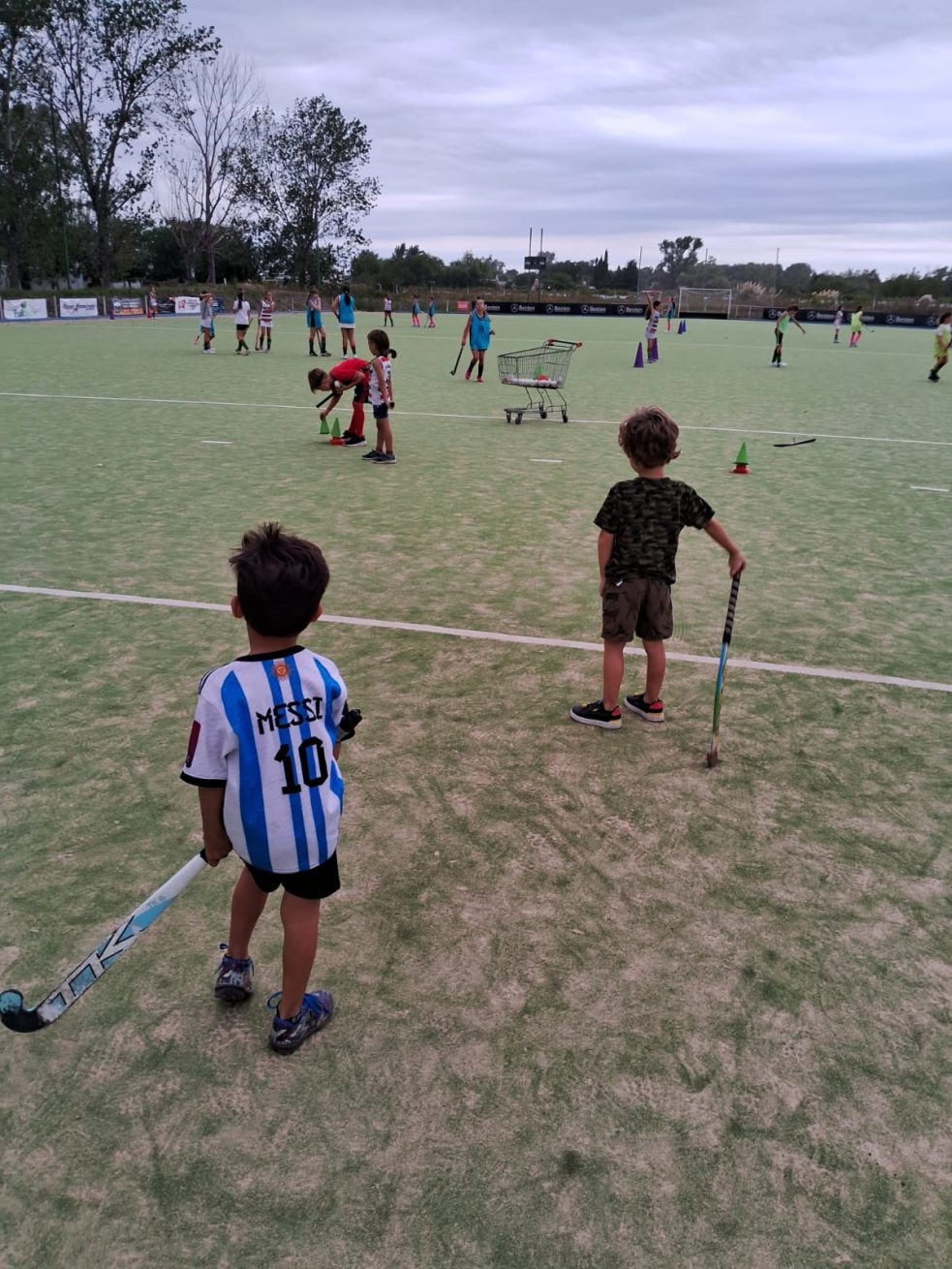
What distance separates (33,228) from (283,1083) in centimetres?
7384

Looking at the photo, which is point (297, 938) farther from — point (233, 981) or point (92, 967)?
point (92, 967)

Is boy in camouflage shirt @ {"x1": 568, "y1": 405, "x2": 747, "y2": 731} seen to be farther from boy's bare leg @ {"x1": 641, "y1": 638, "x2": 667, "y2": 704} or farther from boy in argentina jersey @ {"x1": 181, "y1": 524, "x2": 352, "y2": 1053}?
boy in argentina jersey @ {"x1": 181, "y1": 524, "x2": 352, "y2": 1053}

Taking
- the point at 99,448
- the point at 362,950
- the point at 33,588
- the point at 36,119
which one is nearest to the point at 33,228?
the point at 36,119

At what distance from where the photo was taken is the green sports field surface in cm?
238

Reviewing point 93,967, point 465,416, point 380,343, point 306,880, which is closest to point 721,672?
point 306,880

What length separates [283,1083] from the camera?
274cm

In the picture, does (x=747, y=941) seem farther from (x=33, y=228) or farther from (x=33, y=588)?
(x=33, y=228)

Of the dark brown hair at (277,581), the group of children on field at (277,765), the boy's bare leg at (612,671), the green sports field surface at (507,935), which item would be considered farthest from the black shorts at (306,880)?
the boy's bare leg at (612,671)

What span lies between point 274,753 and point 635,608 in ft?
9.13

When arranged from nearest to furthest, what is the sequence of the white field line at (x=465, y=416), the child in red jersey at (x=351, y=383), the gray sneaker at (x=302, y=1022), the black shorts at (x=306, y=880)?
1. the black shorts at (x=306, y=880)
2. the gray sneaker at (x=302, y=1022)
3. the child in red jersey at (x=351, y=383)
4. the white field line at (x=465, y=416)

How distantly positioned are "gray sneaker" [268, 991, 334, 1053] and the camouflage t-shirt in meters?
2.67

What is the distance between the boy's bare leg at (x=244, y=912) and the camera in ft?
9.45

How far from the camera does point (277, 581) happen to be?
242 centimetres

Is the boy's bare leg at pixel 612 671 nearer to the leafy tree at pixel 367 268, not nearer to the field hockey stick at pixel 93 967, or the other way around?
the field hockey stick at pixel 93 967
